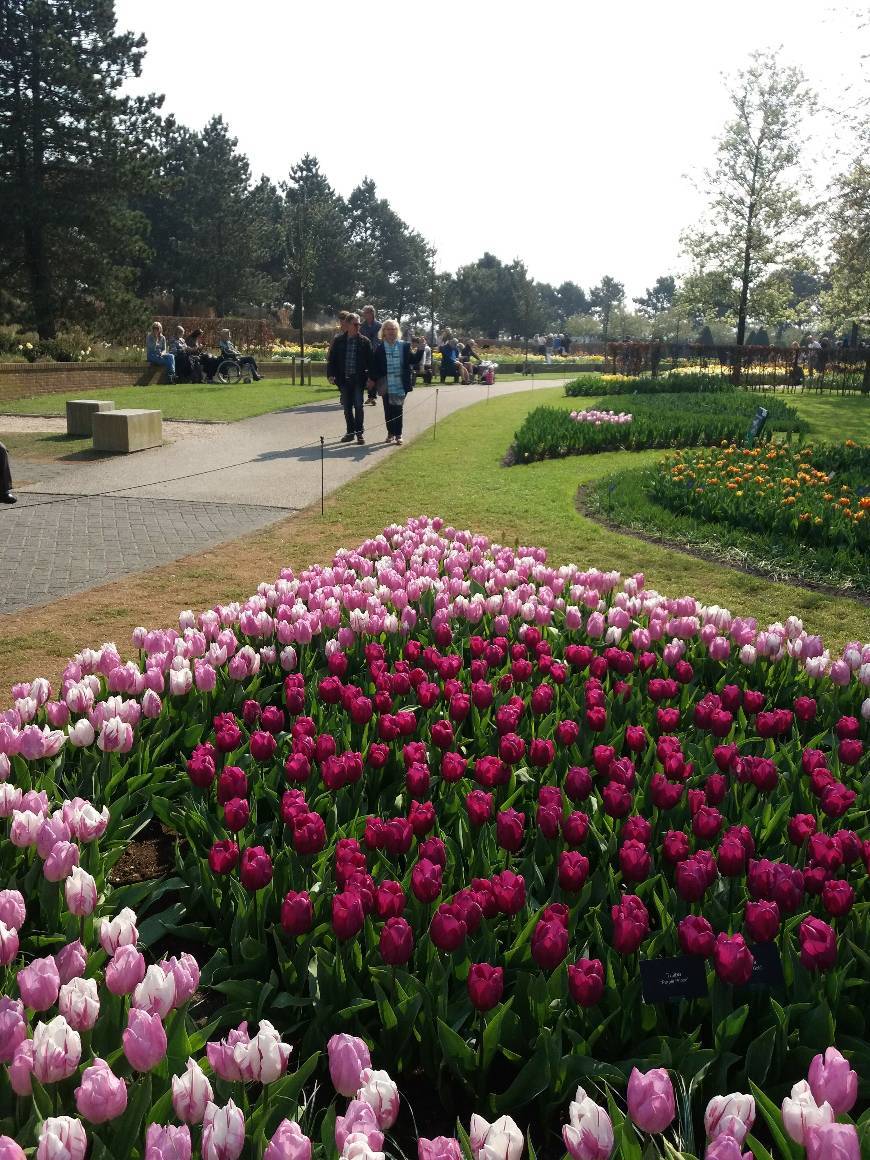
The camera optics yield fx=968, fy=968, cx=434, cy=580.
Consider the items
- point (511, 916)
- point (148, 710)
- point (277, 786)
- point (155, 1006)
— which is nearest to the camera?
point (155, 1006)

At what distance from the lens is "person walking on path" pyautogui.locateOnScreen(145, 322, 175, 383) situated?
989 inches

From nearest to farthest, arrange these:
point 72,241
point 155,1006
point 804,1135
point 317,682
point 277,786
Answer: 1. point 804,1135
2. point 155,1006
3. point 277,786
4. point 317,682
5. point 72,241

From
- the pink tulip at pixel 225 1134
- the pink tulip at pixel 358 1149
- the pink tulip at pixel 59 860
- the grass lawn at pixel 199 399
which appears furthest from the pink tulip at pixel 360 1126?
the grass lawn at pixel 199 399

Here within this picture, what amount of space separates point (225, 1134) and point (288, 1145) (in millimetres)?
147

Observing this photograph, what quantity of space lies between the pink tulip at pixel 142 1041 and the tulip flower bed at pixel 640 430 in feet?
41.2

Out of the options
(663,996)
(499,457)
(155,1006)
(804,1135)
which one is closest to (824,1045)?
(663,996)

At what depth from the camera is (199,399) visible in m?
21.7

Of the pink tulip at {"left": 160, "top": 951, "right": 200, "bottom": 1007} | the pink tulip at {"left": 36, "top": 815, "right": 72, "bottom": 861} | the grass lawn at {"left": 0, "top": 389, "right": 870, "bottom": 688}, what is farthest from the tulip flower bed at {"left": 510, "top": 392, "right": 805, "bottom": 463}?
the pink tulip at {"left": 160, "top": 951, "right": 200, "bottom": 1007}

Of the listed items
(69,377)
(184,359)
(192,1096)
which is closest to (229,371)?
(184,359)

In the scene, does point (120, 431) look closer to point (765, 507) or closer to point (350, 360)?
point (350, 360)

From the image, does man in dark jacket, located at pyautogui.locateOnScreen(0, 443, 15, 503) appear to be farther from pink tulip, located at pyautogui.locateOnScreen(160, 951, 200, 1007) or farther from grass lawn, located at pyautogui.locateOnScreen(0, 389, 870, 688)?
pink tulip, located at pyautogui.locateOnScreen(160, 951, 200, 1007)

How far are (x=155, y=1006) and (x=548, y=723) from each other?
2.12 m

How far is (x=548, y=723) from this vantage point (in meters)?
3.84

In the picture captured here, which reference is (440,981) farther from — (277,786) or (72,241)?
(72,241)
